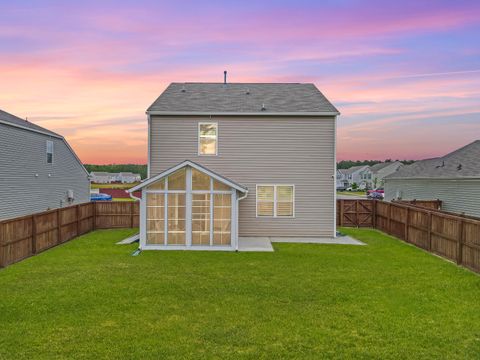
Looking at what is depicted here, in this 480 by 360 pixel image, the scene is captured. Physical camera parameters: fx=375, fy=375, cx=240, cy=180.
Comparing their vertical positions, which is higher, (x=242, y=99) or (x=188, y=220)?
(x=242, y=99)

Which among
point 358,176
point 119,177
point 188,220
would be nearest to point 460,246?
point 188,220

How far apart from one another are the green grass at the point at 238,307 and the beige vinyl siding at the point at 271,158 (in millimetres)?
4623

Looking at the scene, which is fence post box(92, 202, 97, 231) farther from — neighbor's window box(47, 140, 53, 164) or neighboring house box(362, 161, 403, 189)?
neighboring house box(362, 161, 403, 189)

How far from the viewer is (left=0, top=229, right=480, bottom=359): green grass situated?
577 cm

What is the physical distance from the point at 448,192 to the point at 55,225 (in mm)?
22984

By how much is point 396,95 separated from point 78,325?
78.3ft

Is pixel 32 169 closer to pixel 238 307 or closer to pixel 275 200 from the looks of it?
pixel 275 200

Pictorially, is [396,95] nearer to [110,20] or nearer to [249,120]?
[249,120]

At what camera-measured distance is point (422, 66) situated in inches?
845

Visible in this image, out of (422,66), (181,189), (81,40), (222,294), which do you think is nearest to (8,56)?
(81,40)

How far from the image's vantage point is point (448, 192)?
2439 cm

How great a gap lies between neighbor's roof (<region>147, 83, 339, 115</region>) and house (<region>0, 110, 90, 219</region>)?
785 cm

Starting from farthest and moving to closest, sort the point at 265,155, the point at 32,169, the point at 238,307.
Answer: the point at 32,169 < the point at 265,155 < the point at 238,307

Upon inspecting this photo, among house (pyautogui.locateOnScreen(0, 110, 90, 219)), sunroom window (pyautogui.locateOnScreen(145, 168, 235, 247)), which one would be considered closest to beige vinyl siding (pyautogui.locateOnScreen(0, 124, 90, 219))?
house (pyautogui.locateOnScreen(0, 110, 90, 219))
